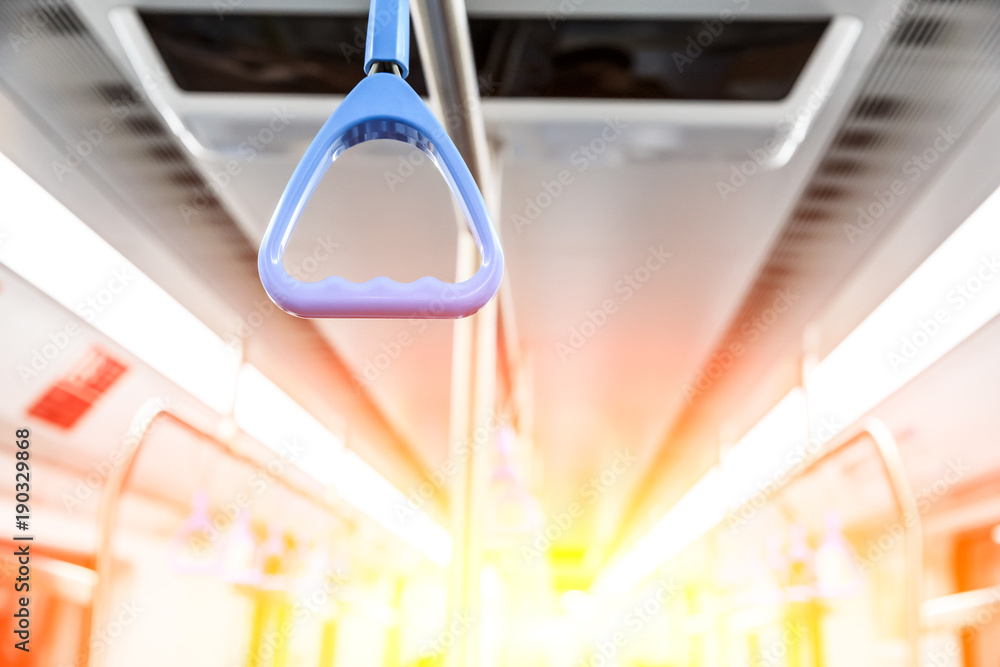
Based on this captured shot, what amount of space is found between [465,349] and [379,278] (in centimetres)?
62

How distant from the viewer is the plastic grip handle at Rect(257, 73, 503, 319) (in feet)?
1.40

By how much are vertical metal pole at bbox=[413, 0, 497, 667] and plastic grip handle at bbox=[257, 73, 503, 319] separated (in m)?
0.25

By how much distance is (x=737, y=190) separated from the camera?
139cm

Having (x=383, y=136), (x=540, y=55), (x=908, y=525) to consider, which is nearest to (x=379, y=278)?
(x=383, y=136)

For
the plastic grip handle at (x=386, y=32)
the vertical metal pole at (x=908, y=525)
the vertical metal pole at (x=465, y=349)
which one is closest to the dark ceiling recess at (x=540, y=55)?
the vertical metal pole at (x=465, y=349)

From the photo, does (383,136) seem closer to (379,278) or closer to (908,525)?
(379,278)

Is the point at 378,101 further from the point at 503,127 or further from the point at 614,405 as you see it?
the point at 614,405

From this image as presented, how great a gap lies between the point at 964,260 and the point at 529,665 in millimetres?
3251

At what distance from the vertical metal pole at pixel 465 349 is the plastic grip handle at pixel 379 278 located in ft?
0.82

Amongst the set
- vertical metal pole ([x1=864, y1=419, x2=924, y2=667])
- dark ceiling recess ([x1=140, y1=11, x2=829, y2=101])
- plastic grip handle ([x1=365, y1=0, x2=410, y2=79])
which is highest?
dark ceiling recess ([x1=140, y1=11, x2=829, y2=101])

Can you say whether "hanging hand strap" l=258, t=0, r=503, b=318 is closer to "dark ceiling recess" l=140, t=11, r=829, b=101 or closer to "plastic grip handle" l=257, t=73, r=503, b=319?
"plastic grip handle" l=257, t=73, r=503, b=319

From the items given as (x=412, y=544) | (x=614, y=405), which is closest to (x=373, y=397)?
(x=614, y=405)

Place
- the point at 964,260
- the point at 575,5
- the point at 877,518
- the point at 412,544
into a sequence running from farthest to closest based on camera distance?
the point at 412,544 → the point at 877,518 → the point at 964,260 → the point at 575,5

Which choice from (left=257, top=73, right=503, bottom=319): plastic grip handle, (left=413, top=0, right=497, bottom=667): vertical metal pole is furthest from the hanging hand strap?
(left=413, top=0, right=497, bottom=667): vertical metal pole
